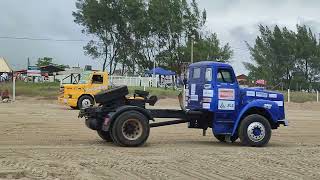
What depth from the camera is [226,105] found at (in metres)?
15.8

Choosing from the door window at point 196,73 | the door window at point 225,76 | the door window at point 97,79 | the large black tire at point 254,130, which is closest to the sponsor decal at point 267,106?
the large black tire at point 254,130

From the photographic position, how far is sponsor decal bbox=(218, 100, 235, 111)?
15.7m

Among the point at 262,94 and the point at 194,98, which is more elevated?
the point at 262,94

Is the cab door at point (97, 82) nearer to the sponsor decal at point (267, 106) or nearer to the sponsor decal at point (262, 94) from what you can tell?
the sponsor decal at point (262, 94)

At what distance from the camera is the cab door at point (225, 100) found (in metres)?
15.7

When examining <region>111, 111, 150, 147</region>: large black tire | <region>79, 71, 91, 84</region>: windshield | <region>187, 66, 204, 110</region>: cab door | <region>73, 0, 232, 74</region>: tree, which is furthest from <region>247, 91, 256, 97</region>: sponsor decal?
<region>73, 0, 232, 74</region>: tree

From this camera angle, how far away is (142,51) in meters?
81.6

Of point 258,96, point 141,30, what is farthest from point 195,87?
point 141,30

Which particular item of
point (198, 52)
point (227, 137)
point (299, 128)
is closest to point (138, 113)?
point (227, 137)

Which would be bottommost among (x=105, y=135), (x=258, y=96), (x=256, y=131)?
(x=105, y=135)

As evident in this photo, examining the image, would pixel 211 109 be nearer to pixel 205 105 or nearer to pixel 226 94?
pixel 205 105

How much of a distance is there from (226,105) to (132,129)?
270cm

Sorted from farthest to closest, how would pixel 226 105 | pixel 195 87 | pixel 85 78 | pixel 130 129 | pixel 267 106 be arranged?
pixel 85 78, pixel 195 87, pixel 267 106, pixel 226 105, pixel 130 129

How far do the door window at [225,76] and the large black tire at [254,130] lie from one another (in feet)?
3.65
